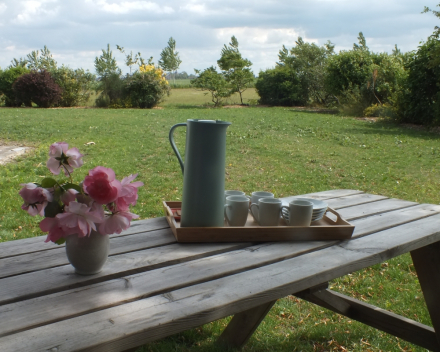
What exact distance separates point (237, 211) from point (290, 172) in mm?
4593

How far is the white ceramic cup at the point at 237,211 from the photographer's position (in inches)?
62.5

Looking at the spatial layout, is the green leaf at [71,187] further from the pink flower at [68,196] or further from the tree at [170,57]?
the tree at [170,57]

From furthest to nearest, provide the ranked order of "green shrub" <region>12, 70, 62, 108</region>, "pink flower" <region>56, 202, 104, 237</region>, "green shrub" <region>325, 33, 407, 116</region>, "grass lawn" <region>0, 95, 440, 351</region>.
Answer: "green shrub" <region>12, 70, 62, 108</region> < "green shrub" <region>325, 33, 407, 116</region> < "grass lawn" <region>0, 95, 440, 351</region> < "pink flower" <region>56, 202, 104, 237</region>

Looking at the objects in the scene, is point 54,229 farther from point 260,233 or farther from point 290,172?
point 290,172

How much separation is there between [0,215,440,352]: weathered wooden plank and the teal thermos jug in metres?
0.31

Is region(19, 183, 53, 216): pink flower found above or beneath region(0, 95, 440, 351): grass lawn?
above

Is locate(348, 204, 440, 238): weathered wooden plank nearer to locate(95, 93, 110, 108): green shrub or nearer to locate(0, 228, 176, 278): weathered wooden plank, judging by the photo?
locate(0, 228, 176, 278): weathered wooden plank

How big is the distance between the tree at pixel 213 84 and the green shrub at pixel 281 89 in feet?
7.17

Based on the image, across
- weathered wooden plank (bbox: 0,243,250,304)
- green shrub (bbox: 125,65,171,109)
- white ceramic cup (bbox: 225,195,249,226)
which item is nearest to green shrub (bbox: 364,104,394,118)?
green shrub (bbox: 125,65,171,109)

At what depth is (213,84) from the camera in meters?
20.9

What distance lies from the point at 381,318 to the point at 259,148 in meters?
5.78

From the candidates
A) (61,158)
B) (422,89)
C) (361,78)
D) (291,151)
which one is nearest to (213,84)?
(361,78)

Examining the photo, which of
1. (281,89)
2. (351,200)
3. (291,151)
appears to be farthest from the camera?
(281,89)

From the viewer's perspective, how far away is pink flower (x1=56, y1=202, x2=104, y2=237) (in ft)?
3.50
